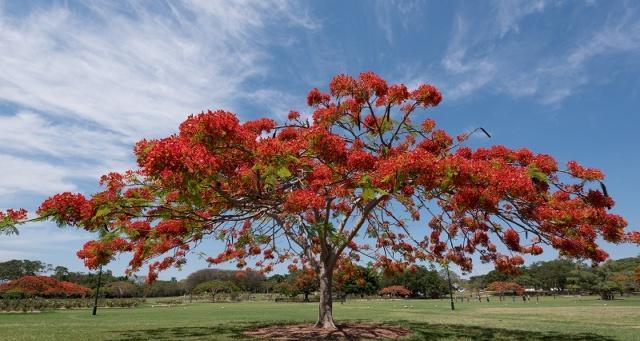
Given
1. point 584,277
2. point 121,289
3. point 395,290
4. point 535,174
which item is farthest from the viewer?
point 395,290

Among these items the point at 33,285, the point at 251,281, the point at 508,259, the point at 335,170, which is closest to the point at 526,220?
the point at 508,259

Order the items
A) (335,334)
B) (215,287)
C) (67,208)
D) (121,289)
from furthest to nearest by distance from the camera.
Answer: (215,287) < (121,289) < (335,334) < (67,208)

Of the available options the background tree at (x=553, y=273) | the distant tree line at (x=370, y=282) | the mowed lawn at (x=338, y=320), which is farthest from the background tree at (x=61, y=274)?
the background tree at (x=553, y=273)

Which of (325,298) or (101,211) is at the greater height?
(101,211)

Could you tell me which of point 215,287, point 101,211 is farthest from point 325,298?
point 215,287

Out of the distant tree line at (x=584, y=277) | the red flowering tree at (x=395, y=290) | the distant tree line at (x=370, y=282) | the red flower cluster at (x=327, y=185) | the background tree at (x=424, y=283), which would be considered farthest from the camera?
the background tree at (x=424, y=283)

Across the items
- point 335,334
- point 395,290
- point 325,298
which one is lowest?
point 395,290

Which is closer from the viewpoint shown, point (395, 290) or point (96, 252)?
point (96, 252)

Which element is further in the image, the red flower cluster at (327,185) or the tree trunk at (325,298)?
the tree trunk at (325,298)

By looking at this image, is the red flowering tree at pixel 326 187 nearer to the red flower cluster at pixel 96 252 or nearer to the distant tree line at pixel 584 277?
the red flower cluster at pixel 96 252

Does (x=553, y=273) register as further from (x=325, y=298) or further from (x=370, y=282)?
(x=325, y=298)

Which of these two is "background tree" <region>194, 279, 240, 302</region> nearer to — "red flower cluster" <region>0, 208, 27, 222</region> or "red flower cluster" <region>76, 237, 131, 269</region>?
"red flower cluster" <region>76, 237, 131, 269</region>

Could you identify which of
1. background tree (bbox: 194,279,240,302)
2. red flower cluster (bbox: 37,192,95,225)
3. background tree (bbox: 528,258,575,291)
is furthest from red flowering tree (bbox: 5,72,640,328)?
background tree (bbox: 528,258,575,291)

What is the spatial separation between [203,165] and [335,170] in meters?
3.81
